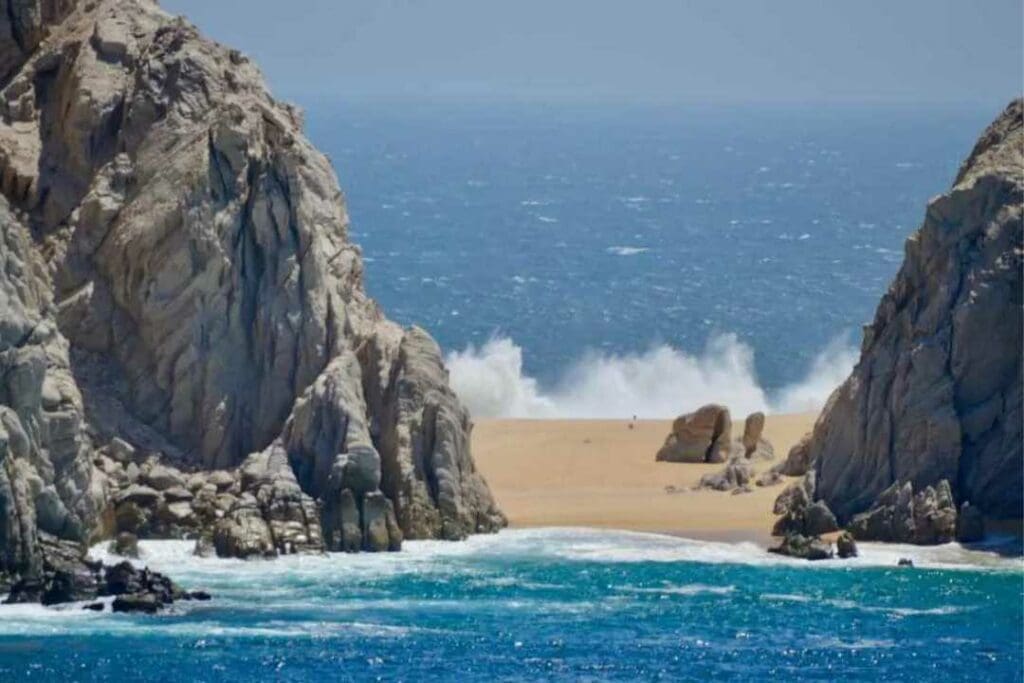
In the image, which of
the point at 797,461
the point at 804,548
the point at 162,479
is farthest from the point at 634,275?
the point at 162,479

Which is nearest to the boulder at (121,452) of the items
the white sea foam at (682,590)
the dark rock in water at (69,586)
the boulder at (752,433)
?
the dark rock in water at (69,586)

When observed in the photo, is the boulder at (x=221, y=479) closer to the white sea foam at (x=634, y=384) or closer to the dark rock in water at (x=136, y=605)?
the dark rock in water at (x=136, y=605)

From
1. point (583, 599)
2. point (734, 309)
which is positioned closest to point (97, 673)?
point (583, 599)

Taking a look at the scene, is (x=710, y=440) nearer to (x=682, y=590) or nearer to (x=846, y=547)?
(x=846, y=547)

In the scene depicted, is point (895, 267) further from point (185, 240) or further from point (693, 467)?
point (185, 240)

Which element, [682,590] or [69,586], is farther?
[682,590]

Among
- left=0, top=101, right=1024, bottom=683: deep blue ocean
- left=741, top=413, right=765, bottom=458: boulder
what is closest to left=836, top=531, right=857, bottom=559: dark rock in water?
left=0, top=101, right=1024, bottom=683: deep blue ocean
